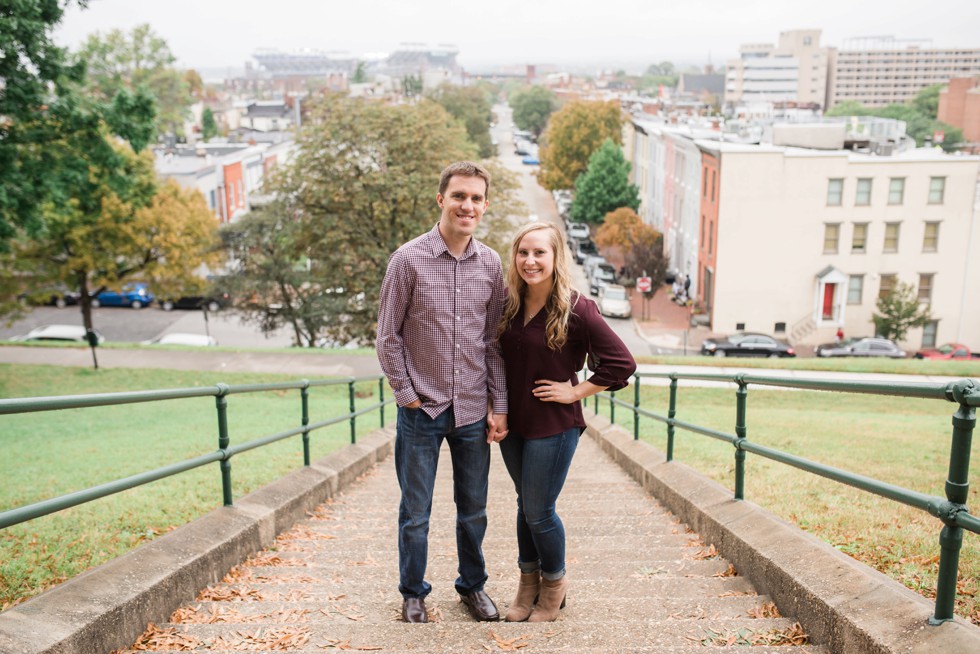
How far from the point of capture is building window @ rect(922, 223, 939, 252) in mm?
36469

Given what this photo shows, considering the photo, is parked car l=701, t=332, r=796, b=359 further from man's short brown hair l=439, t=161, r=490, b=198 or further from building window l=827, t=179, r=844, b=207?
man's short brown hair l=439, t=161, r=490, b=198

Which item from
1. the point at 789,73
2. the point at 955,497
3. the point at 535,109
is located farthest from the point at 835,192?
the point at 789,73

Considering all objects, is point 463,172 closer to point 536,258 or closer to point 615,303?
point 536,258

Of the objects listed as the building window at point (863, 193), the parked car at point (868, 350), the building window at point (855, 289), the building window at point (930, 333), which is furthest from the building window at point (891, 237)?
the parked car at point (868, 350)

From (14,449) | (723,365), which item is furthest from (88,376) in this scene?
(723,365)

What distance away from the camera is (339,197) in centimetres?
2631

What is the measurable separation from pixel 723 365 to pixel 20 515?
76.4 feet

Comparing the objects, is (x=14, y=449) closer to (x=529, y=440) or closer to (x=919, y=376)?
(x=529, y=440)

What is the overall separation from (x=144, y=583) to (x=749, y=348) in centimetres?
3077

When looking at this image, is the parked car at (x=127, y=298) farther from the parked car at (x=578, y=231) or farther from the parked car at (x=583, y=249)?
the parked car at (x=578, y=231)

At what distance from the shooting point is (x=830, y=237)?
120ft

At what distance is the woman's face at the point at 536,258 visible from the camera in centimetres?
385

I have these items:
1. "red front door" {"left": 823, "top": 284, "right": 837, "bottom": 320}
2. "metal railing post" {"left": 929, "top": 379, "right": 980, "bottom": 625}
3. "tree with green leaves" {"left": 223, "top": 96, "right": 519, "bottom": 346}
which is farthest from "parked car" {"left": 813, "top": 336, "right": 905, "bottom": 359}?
"metal railing post" {"left": 929, "top": 379, "right": 980, "bottom": 625}

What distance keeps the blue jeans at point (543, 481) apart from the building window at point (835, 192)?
35.2 meters
